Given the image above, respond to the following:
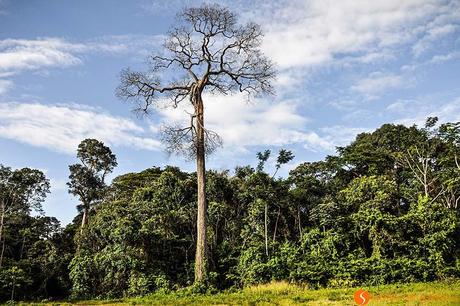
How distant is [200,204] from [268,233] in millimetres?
7908

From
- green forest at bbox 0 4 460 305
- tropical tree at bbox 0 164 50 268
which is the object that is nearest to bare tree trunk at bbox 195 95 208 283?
green forest at bbox 0 4 460 305

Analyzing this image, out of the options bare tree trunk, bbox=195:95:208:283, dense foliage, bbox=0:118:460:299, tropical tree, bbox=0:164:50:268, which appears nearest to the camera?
bare tree trunk, bbox=195:95:208:283

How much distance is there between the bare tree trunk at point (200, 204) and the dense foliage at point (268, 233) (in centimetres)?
57

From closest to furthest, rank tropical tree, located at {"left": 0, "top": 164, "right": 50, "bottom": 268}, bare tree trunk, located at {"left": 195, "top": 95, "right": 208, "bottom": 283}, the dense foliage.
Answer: bare tree trunk, located at {"left": 195, "top": 95, "right": 208, "bottom": 283}
the dense foliage
tropical tree, located at {"left": 0, "top": 164, "right": 50, "bottom": 268}

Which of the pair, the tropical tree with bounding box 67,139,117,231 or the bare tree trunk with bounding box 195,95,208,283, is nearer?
the bare tree trunk with bounding box 195,95,208,283

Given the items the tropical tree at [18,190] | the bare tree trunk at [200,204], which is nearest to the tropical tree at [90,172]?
the tropical tree at [18,190]

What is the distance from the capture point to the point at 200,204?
54.0 feet

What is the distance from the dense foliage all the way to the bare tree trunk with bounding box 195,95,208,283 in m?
0.57

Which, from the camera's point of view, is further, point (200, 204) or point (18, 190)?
point (18, 190)

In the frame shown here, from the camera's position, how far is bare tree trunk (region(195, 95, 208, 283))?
15891mm

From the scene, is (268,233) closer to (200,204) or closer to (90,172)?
(200,204)

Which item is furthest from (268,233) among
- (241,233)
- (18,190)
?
(18,190)

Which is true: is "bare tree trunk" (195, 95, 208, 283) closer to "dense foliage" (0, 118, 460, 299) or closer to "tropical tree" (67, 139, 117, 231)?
"dense foliage" (0, 118, 460, 299)

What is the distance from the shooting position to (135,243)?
18719 millimetres
